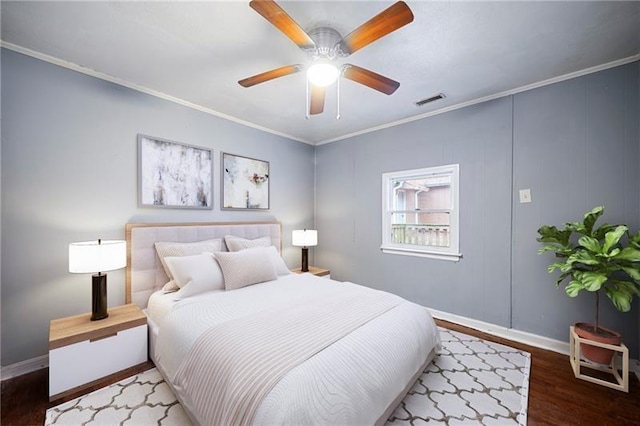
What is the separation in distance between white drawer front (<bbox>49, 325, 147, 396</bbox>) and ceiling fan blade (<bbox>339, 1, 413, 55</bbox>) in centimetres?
268

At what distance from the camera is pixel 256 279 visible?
2.62 m

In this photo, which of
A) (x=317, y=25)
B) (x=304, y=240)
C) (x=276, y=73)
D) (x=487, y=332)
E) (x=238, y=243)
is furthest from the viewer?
(x=304, y=240)

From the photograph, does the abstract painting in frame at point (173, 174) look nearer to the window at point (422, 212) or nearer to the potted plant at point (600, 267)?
the window at point (422, 212)

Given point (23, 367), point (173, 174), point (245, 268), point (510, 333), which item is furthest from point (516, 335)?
point (23, 367)

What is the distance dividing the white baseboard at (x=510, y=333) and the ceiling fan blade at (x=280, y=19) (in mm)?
3211

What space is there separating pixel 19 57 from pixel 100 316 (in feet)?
7.09

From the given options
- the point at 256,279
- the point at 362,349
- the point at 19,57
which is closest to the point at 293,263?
the point at 256,279

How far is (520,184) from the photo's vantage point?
264 cm

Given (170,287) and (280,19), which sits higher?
(280,19)

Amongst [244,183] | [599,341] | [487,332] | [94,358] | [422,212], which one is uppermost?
[244,183]

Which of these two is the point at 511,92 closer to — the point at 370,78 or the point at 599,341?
the point at 370,78

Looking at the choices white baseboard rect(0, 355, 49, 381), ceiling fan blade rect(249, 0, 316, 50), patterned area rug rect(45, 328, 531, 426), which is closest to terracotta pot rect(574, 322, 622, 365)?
patterned area rug rect(45, 328, 531, 426)

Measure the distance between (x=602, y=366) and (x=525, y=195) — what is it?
5.08ft

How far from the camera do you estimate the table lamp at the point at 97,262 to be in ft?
6.25
